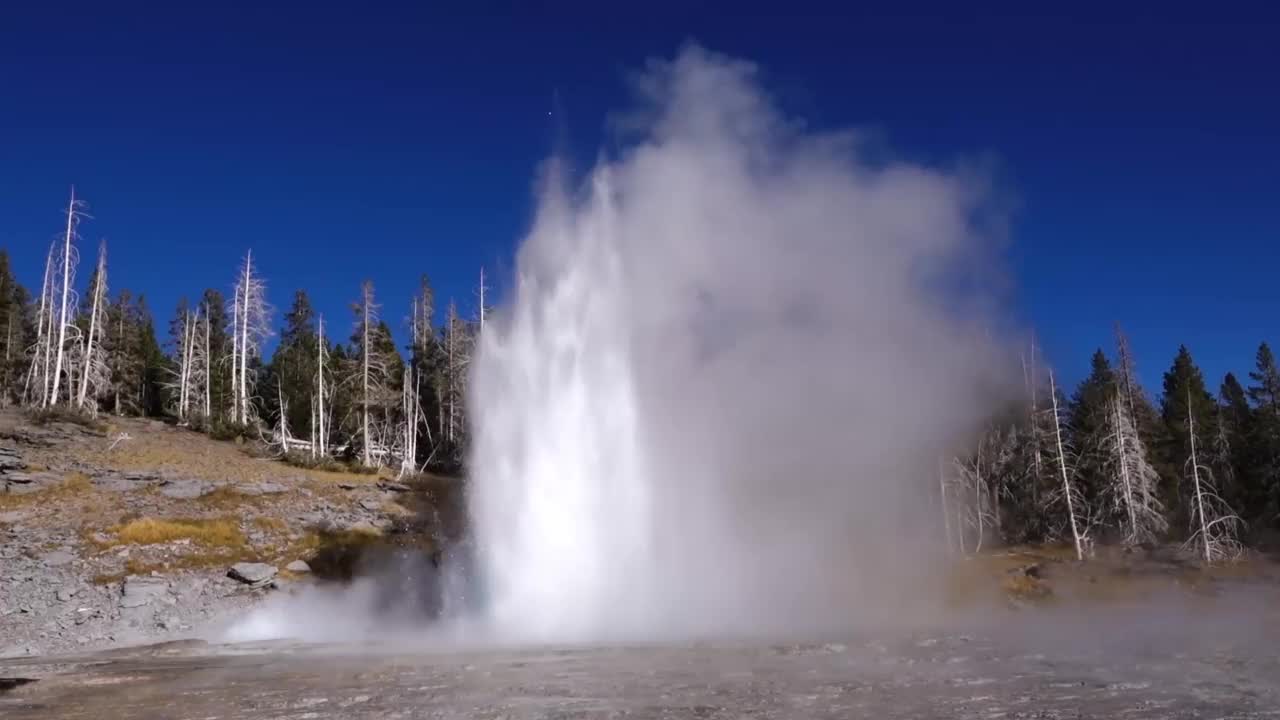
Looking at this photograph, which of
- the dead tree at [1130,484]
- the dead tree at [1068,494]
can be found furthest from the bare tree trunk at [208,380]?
the dead tree at [1130,484]

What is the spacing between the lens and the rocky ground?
22828mm

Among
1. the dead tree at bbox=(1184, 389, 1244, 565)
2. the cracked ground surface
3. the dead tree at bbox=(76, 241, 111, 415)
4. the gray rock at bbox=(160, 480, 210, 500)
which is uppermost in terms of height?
the dead tree at bbox=(76, 241, 111, 415)

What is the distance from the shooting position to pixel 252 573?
87.1 feet

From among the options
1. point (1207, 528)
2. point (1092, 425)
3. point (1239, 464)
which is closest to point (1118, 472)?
point (1207, 528)

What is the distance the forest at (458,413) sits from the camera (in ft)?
126

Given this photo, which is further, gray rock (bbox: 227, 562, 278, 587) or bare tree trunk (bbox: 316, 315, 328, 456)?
bare tree trunk (bbox: 316, 315, 328, 456)

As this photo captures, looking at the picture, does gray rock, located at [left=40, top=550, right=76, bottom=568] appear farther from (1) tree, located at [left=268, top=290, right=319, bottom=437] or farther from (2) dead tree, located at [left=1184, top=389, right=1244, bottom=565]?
(2) dead tree, located at [left=1184, top=389, right=1244, bottom=565]

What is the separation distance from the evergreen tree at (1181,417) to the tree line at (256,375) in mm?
35753

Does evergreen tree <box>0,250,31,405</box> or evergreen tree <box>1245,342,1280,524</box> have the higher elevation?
evergreen tree <box>0,250,31,405</box>

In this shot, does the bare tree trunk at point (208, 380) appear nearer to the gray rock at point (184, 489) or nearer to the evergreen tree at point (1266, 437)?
the gray rock at point (184, 489)

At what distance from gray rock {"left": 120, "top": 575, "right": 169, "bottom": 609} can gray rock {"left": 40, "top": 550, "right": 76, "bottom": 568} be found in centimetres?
256

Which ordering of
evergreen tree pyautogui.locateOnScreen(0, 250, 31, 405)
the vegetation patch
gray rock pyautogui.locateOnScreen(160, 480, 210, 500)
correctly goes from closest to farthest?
1. gray rock pyautogui.locateOnScreen(160, 480, 210, 500)
2. the vegetation patch
3. evergreen tree pyautogui.locateOnScreen(0, 250, 31, 405)

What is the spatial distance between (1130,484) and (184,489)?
36.7 m

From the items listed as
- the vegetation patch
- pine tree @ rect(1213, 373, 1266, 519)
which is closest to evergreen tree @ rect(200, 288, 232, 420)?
the vegetation patch
